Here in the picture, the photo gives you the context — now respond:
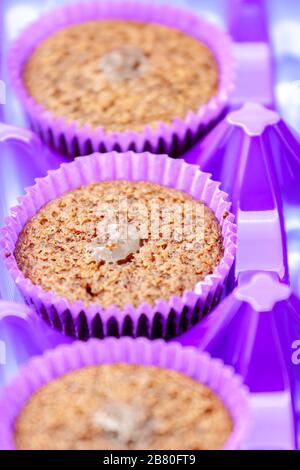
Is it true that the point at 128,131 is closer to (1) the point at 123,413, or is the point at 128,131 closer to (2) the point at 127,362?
(2) the point at 127,362

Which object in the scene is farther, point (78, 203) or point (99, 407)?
point (78, 203)

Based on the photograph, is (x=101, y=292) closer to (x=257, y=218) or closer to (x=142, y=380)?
(x=142, y=380)

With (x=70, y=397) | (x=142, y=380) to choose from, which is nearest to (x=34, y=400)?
(x=70, y=397)

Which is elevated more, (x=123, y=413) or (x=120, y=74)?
(x=120, y=74)

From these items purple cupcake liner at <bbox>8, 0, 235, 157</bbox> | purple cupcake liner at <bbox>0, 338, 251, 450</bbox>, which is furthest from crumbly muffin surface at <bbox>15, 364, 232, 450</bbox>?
purple cupcake liner at <bbox>8, 0, 235, 157</bbox>

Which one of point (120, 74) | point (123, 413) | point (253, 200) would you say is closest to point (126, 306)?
point (123, 413)

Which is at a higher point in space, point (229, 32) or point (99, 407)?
point (229, 32)

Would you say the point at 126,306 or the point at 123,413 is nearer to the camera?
the point at 123,413
